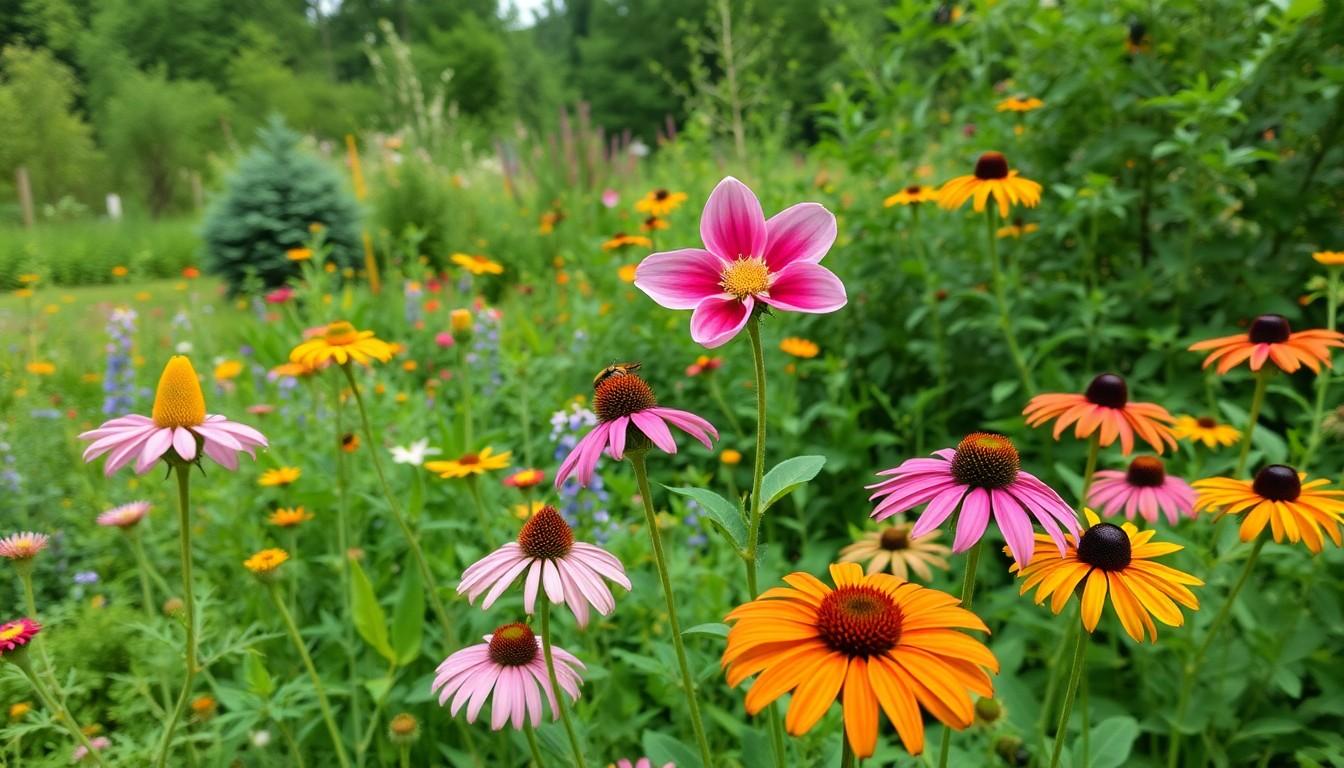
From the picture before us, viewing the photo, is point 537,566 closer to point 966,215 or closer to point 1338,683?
point 1338,683

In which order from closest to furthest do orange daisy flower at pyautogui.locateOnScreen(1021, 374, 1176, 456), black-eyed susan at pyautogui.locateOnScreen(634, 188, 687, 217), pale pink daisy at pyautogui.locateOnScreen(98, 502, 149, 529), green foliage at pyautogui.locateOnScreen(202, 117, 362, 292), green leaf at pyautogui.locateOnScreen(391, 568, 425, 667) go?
orange daisy flower at pyautogui.locateOnScreen(1021, 374, 1176, 456)
pale pink daisy at pyautogui.locateOnScreen(98, 502, 149, 529)
green leaf at pyautogui.locateOnScreen(391, 568, 425, 667)
black-eyed susan at pyautogui.locateOnScreen(634, 188, 687, 217)
green foliage at pyautogui.locateOnScreen(202, 117, 362, 292)

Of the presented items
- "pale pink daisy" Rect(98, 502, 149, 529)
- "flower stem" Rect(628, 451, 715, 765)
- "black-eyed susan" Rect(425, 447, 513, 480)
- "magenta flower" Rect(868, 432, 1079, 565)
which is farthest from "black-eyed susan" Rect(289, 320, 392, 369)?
"magenta flower" Rect(868, 432, 1079, 565)

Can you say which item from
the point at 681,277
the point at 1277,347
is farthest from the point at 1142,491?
the point at 681,277

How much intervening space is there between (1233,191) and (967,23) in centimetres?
119

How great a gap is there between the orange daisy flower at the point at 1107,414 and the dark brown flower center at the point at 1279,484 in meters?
0.13

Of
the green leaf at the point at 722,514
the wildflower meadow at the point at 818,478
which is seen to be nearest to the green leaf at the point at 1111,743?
the wildflower meadow at the point at 818,478

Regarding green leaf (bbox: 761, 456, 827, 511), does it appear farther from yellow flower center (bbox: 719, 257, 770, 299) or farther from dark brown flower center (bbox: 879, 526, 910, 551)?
dark brown flower center (bbox: 879, 526, 910, 551)

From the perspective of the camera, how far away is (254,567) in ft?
4.35

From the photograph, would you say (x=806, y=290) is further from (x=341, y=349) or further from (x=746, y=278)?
(x=341, y=349)

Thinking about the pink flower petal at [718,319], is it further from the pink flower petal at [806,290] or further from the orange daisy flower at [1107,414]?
the orange daisy flower at [1107,414]

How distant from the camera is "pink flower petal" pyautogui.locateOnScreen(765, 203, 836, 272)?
2.41 ft

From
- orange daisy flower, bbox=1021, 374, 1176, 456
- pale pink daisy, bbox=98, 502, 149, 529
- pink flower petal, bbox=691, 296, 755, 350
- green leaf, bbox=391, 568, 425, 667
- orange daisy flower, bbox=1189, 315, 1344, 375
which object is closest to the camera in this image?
pink flower petal, bbox=691, 296, 755, 350

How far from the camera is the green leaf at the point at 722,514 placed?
74 centimetres

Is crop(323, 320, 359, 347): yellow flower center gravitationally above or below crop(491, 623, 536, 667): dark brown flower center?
above
